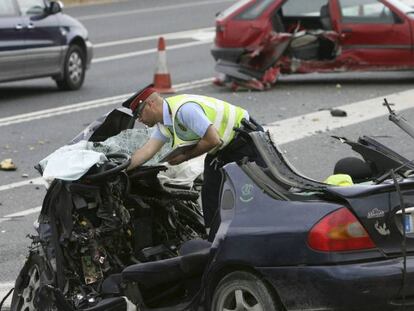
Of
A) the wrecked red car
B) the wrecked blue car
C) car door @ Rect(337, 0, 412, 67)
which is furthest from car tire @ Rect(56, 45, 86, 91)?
the wrecked blue car

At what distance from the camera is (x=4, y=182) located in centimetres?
1106

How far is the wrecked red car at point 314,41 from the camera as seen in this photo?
52.3ft

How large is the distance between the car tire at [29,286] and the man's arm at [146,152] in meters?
0.77

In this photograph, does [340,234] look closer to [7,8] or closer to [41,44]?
[7,8]

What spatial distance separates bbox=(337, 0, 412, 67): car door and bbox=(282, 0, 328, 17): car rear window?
701mm

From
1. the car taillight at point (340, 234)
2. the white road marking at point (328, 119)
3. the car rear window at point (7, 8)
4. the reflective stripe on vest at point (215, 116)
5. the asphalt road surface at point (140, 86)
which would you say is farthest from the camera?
the car rear window at point (7, 8)

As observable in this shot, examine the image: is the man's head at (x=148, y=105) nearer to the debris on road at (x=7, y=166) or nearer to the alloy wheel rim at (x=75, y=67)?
the debris on road at (x=7, y=166)

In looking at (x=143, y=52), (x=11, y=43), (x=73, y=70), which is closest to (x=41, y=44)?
(x=11, y=43)

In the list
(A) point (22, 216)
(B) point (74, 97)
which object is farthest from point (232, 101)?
(A) point (22, 216)

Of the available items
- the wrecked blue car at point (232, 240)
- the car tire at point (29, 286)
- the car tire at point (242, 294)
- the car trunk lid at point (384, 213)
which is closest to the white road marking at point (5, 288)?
the car tire at point (29, 286)

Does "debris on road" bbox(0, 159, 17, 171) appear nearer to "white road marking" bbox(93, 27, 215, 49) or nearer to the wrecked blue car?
the wrecked blue car

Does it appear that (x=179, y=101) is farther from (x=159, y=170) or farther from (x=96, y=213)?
(x=96, y=213)

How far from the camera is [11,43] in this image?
1592cm

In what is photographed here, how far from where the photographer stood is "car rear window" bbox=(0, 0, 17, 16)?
16031mm
